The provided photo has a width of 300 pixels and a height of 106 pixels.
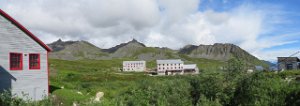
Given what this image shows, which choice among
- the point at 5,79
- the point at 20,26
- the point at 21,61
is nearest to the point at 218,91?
the point at 21,61

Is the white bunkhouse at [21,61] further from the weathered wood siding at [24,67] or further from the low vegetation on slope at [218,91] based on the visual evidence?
the low vegetation on slope at [218,91]

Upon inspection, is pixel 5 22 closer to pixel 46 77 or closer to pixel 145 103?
pixel 46 77

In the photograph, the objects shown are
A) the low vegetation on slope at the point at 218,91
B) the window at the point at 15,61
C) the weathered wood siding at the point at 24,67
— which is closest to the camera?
the weathered wood siding at the point at 24,67

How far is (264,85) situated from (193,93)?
11995 millimetres

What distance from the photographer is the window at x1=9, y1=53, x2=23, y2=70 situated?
38.5 metres

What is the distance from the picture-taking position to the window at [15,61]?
126ft

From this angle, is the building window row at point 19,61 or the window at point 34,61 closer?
the building window row at point 19,61

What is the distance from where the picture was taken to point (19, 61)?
1559 inches

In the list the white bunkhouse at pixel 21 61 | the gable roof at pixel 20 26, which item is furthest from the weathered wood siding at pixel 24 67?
the gable roof at pixel 20 26

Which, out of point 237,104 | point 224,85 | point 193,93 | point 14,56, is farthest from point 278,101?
point 14,56

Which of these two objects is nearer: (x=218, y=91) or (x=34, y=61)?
(x=34, y=61)

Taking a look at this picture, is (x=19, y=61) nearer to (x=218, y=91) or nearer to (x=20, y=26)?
(x=20, y=26)

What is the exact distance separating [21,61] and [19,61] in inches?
9.2

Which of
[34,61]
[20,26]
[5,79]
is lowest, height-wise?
[5,79]
